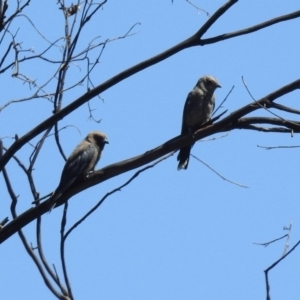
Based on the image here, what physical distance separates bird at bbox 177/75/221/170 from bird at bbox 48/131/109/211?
0.90 m

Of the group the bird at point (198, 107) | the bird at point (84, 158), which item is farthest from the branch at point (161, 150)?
the bird at point (198, 107)

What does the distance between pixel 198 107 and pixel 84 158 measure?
67.4 inches

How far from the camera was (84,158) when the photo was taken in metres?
7.45

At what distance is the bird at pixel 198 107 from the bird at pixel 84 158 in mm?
902

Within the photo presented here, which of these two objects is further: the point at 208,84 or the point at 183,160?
the point at 208,84

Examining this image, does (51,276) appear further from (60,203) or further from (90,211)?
(60,203)

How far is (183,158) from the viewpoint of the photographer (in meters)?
8.16

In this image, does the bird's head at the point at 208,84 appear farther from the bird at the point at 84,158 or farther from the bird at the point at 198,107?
the bird at the point at 84,158

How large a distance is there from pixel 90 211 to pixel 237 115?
994mm

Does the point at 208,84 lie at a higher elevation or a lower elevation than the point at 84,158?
higher

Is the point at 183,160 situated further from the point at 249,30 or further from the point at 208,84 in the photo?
the point at 249,30

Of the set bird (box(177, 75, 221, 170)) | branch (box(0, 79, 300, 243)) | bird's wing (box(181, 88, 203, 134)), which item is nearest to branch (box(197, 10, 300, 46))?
branch (box(0, 79, 300, 243))

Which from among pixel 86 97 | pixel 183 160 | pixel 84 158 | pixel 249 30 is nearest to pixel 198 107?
pixel 183 160

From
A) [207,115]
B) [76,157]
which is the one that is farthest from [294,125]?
[207,115]
